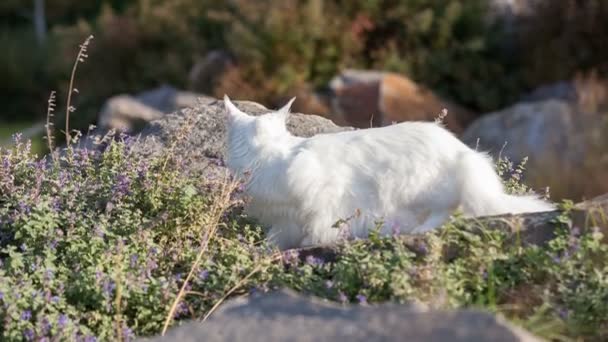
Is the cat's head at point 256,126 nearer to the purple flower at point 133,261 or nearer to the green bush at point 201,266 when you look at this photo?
the green bush at point 201,266

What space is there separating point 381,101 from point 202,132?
7634 mm

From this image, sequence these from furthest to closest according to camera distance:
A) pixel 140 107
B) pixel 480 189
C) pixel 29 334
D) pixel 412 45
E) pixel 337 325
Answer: pixel 412 45 → pixel 140 107 → pixel 480 189 → pixel 29 334 → pixel 337 325

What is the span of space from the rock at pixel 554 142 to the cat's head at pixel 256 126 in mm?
6033

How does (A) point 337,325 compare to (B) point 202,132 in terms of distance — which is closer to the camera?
(A) point 337,325

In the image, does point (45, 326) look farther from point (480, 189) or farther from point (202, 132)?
point (202, 132)

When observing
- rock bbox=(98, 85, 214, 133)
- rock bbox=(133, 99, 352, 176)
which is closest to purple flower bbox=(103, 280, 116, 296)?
rock bbox=(133, 99, 352, 176)

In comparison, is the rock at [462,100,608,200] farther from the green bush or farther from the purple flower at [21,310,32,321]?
the purple flower at [21,310,32,321]

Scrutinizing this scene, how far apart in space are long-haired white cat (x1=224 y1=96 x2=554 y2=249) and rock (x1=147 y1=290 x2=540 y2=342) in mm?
1395

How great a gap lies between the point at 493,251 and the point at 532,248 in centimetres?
16

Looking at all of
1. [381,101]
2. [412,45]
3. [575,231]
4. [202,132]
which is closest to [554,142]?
[381,101]

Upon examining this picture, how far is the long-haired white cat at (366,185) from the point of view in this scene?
4723mm

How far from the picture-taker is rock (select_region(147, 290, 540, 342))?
2.98 m

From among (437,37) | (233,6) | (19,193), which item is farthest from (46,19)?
(19,193)

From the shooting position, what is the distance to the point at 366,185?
188 inches
